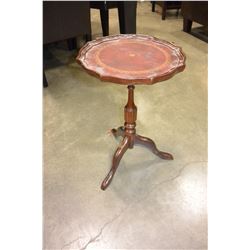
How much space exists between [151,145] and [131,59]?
537mm

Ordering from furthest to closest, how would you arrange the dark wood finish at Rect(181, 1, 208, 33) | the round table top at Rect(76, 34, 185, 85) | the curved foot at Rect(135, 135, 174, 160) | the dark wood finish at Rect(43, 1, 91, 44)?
the dark wood finish at Rect(181, 1, 208, 33) < the dark wood finish at Rect(43, 1, 91, 44) < the curved foot at Rect(135, 135, 174, 160) < the round table top at Rect(76, 34, 185, 85)

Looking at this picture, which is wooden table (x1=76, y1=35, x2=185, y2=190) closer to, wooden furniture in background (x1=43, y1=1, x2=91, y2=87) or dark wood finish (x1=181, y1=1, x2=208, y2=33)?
wooden furniture in background (x1=43, y1=1, x2=91, y2=87)

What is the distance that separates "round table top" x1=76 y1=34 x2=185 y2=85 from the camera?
1.35 meters

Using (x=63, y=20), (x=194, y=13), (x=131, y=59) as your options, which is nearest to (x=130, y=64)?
(x=131, y=59)

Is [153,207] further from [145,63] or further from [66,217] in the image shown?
[145,63]

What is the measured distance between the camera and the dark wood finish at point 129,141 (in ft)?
5.38

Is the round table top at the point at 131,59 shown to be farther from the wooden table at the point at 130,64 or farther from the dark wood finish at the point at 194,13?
the dark wood finish at the point at 194,13

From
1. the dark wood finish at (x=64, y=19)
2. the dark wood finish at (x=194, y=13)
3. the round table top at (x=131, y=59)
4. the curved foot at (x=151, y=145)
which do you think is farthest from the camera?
the dark wood finish at (x=194, y=13)

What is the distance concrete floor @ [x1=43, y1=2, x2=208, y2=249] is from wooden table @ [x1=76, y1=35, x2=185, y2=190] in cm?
11

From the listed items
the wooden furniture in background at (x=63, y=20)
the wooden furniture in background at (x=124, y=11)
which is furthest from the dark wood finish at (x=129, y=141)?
the wooden furniture in background at (x=124, y=11)

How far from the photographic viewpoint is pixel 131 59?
1496mm

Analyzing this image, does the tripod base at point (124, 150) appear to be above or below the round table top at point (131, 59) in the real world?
below

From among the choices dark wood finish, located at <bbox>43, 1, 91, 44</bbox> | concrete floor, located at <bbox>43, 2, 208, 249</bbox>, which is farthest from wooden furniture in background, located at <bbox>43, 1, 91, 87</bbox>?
concrete floor, located at <bbox>43, 2, 208, 249</bbox>

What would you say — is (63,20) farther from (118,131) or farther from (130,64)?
(130,64)
